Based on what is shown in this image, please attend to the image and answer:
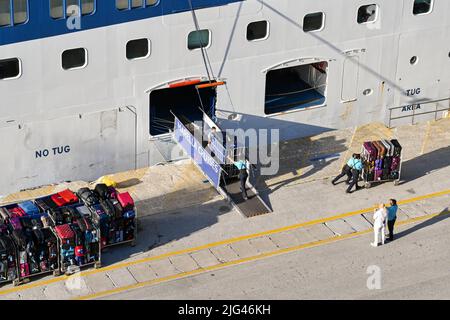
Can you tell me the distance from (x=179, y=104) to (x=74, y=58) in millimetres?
5462

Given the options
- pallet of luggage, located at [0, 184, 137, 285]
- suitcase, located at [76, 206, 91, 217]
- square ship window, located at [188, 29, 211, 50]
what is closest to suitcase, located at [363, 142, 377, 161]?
square ship window, located at [188, 29, 211, 50]

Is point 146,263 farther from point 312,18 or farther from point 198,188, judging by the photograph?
point 312,18

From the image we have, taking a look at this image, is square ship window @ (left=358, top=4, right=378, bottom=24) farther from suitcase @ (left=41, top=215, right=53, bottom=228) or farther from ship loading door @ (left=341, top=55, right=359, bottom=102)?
suitcase @ (left=41, top=215, right=53, bottom=228)

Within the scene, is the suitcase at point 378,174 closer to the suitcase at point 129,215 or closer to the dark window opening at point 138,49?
the dark window opening at point 138,49

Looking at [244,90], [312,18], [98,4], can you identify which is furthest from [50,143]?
[312,18]

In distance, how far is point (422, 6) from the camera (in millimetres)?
34438

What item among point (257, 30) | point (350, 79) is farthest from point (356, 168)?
point (257, 30)

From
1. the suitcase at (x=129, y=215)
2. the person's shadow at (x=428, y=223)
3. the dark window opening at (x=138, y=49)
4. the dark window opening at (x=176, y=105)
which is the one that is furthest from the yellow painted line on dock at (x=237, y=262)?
the dark window opening at (x=138, y=49)

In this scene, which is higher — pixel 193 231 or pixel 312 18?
pixel 312 18

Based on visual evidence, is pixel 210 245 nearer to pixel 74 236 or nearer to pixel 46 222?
pixel 74 236

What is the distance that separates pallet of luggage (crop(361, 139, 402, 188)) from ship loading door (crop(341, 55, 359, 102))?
360 cm

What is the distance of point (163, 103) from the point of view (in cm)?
3400

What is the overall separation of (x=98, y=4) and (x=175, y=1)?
252 cm

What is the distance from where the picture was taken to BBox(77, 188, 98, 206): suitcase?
27.3 meters
